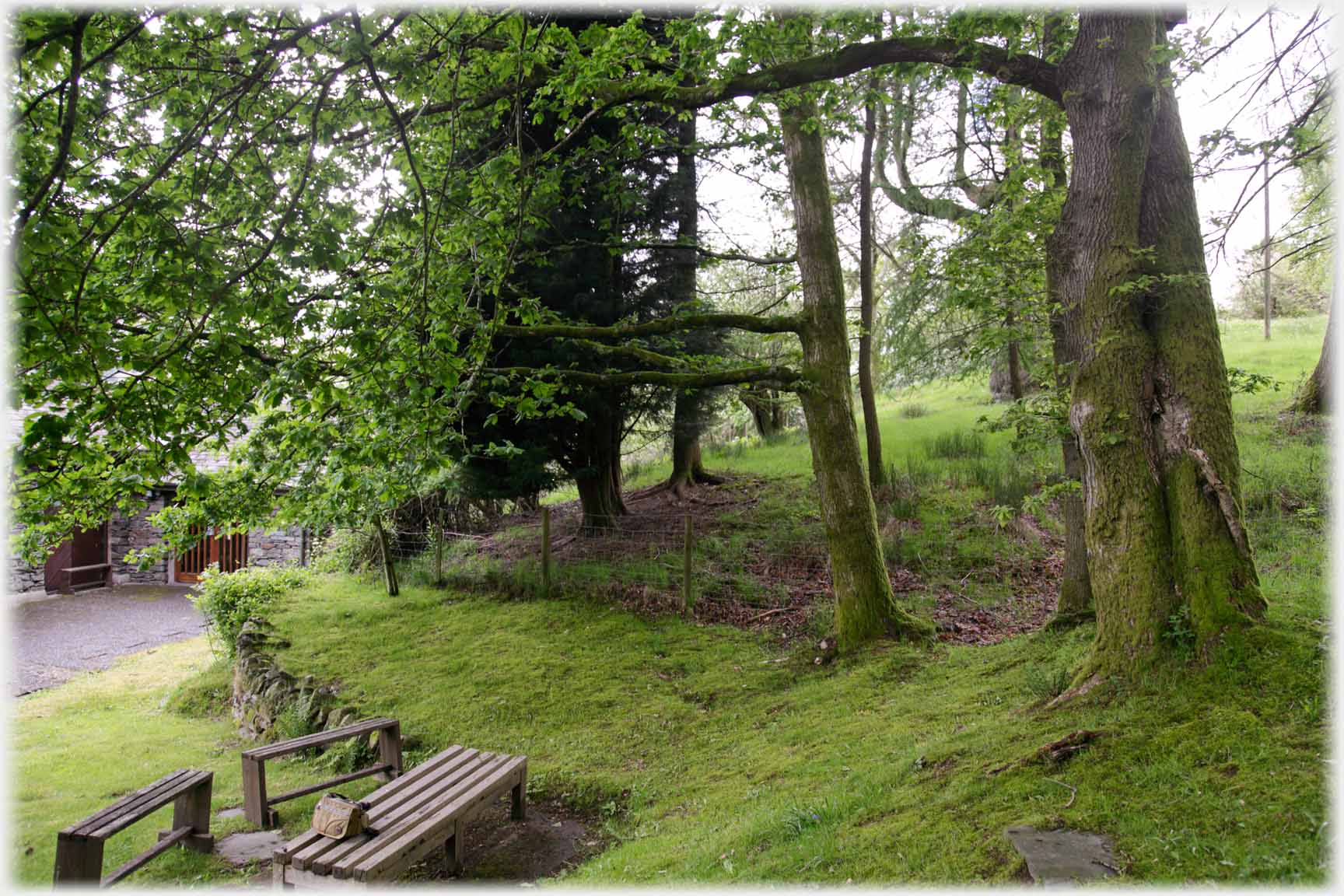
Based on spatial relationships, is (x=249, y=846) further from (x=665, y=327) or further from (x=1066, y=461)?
(x=1066, y=461)

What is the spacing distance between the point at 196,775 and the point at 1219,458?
7.61 meters

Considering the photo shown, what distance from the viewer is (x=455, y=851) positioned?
5070mm

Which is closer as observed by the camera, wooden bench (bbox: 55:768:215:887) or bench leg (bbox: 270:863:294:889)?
bench leg (bbox: 270:863:294:889)

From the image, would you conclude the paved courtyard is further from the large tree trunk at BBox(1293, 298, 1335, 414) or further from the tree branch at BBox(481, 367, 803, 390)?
the large tree trunk at BBox(1293, 298, 1335, 414)

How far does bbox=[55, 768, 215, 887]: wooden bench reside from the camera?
195 inches

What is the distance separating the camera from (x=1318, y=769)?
3.28 meters

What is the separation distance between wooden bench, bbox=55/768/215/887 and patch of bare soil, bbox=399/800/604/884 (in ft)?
6.41

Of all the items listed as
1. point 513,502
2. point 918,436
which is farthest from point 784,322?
point 918,436

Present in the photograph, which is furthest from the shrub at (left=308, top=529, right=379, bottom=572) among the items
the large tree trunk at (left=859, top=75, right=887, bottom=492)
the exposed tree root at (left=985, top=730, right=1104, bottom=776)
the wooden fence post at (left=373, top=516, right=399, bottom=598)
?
the exposed tree root at (left=985, top=730, right=1104, bottom=776)

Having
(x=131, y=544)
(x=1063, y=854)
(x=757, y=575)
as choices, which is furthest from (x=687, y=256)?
(x=131, y=544)

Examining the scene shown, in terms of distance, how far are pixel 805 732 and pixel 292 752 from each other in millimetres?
4441

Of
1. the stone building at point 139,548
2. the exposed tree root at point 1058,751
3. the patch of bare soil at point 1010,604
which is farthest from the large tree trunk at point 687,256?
the stone building at point 139,548

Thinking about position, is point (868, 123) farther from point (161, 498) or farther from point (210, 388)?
point (161, 498)

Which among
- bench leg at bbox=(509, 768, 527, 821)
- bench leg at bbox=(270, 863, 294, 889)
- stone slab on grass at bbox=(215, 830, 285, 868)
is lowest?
stone slab on grass at bbox=(215, 830, 285, 868)
